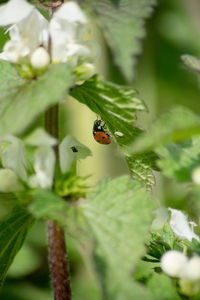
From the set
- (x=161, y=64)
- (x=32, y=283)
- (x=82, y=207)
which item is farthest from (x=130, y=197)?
(x=161, y=64)

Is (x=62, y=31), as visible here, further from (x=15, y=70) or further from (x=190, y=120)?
(x=190, y=120)

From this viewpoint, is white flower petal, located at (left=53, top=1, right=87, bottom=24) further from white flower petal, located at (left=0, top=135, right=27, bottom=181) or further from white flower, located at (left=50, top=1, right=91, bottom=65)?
white flower petal, located at (left=0, top=135, right=27, bottom=181)

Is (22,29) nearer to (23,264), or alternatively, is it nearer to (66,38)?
(66,38)

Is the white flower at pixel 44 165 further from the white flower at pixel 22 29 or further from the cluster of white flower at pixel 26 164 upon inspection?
the white flower at pixel 22 29

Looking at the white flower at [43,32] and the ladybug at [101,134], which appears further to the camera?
the ladybug at [101,134]

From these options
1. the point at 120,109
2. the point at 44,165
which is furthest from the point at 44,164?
the point at 120,109

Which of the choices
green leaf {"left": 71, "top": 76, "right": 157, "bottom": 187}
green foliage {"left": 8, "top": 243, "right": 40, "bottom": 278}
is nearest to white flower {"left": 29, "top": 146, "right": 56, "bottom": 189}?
green leaf {"left": 71, "top": 76, "right": 157, "bottom": 187}

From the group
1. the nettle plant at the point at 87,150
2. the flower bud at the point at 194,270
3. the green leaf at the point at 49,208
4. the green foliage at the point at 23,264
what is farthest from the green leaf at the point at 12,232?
the green foliage at the point at 23,264
